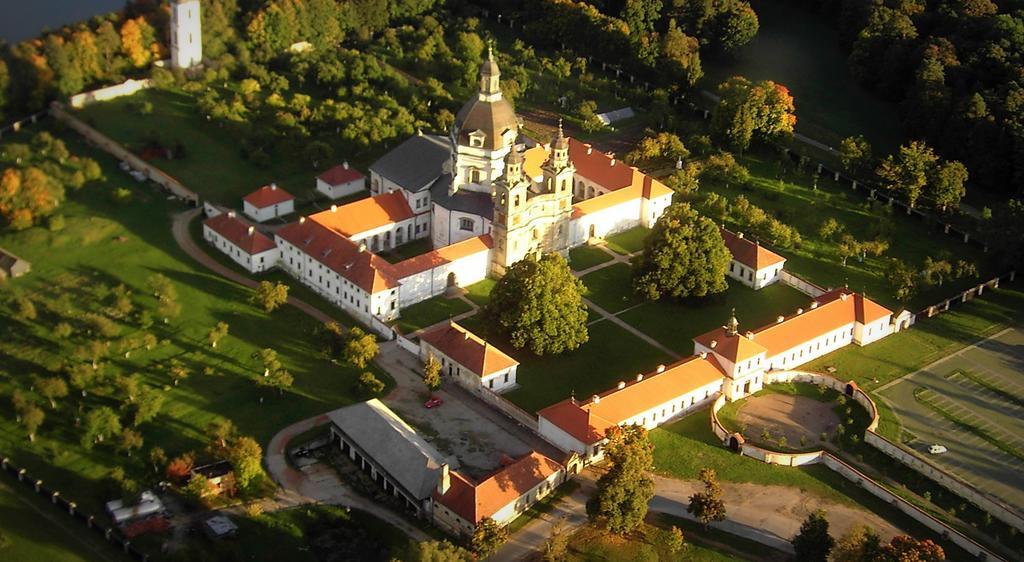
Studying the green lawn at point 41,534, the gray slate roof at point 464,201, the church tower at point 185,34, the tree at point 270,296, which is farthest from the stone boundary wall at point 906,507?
the church tower at point 185,34

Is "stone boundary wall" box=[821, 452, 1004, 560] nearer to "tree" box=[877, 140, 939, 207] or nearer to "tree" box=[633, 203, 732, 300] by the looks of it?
"tree" box=[633, 203, 732, 300]

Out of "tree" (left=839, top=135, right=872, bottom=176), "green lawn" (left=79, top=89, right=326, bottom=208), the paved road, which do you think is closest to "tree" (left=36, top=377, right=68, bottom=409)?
the paved road

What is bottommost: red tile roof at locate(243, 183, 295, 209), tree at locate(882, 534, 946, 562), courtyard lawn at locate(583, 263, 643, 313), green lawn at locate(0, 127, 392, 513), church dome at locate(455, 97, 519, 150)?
green lawn at locate(0, 127, 392, 513)

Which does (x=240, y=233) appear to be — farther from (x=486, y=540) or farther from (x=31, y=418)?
(x=486, y=540)

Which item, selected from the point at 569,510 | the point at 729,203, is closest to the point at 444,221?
the point at 729,203

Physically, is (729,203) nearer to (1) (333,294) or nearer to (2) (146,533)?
(1) (333,294)

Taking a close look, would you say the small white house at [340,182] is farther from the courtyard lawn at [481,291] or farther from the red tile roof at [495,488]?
the red tile roof at [495,488]

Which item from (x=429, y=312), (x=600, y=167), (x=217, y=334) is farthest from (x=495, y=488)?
(x=600, y=167)
